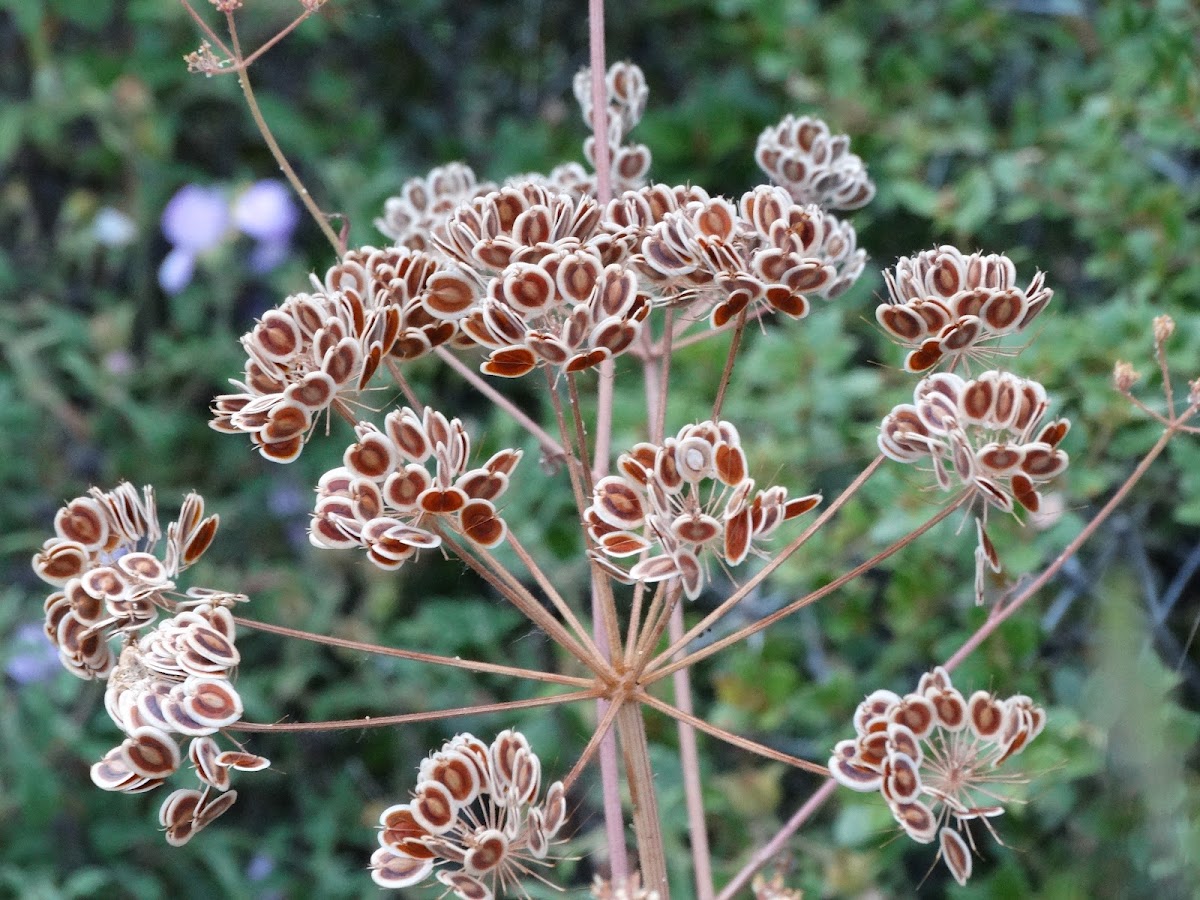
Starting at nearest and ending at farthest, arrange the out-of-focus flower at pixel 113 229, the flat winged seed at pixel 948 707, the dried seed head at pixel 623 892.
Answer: the dried seed head at pixel 623 892
the flat winged seed at pixel 948 707
the out-of-focus flower at pixel 113 229

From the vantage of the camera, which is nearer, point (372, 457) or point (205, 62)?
point (372, 457)

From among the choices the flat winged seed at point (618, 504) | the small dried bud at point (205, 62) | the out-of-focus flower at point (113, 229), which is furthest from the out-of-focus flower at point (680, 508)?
the out-of-focus flower at point (113, 229)

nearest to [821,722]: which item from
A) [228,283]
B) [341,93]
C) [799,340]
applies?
[799,340]

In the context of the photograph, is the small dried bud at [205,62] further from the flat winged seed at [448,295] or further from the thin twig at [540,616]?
the thin twig at [540,616]

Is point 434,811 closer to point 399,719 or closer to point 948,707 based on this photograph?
point 399,719

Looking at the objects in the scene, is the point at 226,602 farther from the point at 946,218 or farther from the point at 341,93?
the point at 341,93

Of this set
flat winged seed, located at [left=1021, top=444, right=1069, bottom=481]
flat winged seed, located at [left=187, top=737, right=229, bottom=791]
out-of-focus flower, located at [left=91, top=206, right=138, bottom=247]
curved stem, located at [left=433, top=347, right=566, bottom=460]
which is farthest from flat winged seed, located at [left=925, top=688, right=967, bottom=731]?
out-of-focus flower, located at [left=91, top=206, right=138, bottom=247]

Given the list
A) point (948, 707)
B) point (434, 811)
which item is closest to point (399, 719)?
point (434, 811)
